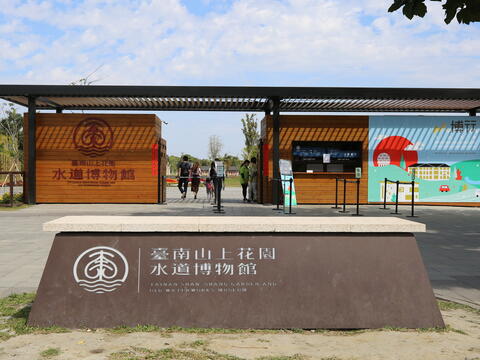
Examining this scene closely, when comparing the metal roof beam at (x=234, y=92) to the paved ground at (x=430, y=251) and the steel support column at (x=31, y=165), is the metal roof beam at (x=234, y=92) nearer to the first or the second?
the steel support column at (x=31, y=165)

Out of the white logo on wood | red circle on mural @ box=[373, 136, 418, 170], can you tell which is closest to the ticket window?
red circle on mural @ box=[373, 136, 418, 170]

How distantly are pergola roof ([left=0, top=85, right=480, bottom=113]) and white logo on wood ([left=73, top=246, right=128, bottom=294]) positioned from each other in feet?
40.5

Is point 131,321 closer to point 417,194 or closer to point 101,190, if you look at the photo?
point 101,190

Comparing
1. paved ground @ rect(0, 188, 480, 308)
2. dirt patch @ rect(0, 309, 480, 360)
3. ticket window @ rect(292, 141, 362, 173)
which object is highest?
ticket window @ rect(292, 141, 362, 173)

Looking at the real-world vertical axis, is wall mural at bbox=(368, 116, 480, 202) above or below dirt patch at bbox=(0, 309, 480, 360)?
above

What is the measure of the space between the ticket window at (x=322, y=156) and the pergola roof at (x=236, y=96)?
1.39 metres

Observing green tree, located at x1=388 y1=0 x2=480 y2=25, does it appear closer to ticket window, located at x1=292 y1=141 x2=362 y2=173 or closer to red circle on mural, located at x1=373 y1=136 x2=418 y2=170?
ticket window, located at x1=292 y1=141 x2=362 y2=173

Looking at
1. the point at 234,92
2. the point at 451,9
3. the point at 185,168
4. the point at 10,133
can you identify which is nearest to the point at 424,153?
the point at 234,92

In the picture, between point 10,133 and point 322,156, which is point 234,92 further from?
point 10,133

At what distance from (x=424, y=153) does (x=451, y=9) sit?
1417 cm

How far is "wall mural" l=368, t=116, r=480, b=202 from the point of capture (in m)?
18.6

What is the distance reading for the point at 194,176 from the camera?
64.5 ft

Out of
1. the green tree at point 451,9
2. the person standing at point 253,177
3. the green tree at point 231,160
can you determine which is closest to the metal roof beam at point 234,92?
the person standing at point 253,177

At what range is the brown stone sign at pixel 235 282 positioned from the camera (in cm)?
410
